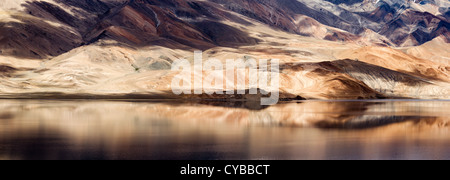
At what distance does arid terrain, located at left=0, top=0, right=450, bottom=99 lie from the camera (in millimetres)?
91062

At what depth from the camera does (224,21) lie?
7288 inches

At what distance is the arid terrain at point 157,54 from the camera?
299 ft

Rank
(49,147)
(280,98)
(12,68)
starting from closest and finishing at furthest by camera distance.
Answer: (49,147) < (280,98) < (12,68)

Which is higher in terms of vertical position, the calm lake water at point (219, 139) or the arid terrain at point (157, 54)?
the arid terrain at point (157, 54)

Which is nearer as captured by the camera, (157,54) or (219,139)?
(219,139)

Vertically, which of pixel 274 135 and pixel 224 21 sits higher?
pixel 224 21

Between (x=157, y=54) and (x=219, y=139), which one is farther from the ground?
(x=157, y=54)

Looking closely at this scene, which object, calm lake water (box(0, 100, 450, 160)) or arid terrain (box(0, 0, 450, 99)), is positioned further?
arid terrain (box(0, 0, 450, 99))

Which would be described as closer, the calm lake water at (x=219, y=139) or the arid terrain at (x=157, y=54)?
the calm lake water at (x=219, y=139)

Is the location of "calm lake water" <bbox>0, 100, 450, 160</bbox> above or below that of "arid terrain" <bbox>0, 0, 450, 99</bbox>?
below

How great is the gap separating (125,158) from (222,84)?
68676mm

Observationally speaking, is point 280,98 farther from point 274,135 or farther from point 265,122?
point 274,135

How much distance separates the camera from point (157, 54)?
130 m
